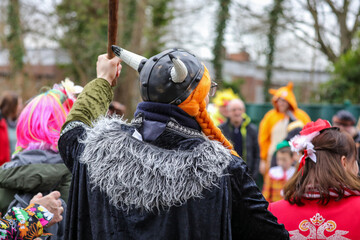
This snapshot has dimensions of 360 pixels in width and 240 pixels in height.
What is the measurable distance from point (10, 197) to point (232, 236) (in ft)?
4.80

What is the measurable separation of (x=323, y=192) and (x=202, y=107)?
947 mm

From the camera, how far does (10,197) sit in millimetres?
2430

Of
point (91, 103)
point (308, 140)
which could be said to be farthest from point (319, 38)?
point (91, 103)

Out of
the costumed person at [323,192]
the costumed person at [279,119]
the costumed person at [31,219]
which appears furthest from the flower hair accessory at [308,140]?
the costumed person at [279,119]

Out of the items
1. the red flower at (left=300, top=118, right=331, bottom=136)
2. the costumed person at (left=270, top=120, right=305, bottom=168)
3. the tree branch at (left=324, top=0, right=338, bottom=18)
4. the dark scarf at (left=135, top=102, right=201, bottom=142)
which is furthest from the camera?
the tree branch at (left=324, top=0, right=338, bottom=18)

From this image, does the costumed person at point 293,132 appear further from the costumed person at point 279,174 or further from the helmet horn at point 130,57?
the helmet horn at point 130,57

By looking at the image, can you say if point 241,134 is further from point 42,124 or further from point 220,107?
point 42,124

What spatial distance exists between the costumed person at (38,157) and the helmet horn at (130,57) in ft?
2.80

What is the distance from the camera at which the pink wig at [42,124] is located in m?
2.47

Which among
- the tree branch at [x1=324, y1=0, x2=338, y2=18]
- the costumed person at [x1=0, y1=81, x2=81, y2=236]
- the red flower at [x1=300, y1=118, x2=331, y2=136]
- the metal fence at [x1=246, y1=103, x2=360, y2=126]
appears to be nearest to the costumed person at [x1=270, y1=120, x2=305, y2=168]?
the red flower at [x1=300, y1=118, x2=331, y2=136]

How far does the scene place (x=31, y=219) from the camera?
1878mm

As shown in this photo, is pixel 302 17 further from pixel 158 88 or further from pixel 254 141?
pixel 158 88

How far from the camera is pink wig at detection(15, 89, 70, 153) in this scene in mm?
2467

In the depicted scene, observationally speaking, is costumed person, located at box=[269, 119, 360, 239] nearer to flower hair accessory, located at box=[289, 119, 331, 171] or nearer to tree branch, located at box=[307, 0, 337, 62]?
flower hair accessory, located at box=[289, 119, 331, 171]
